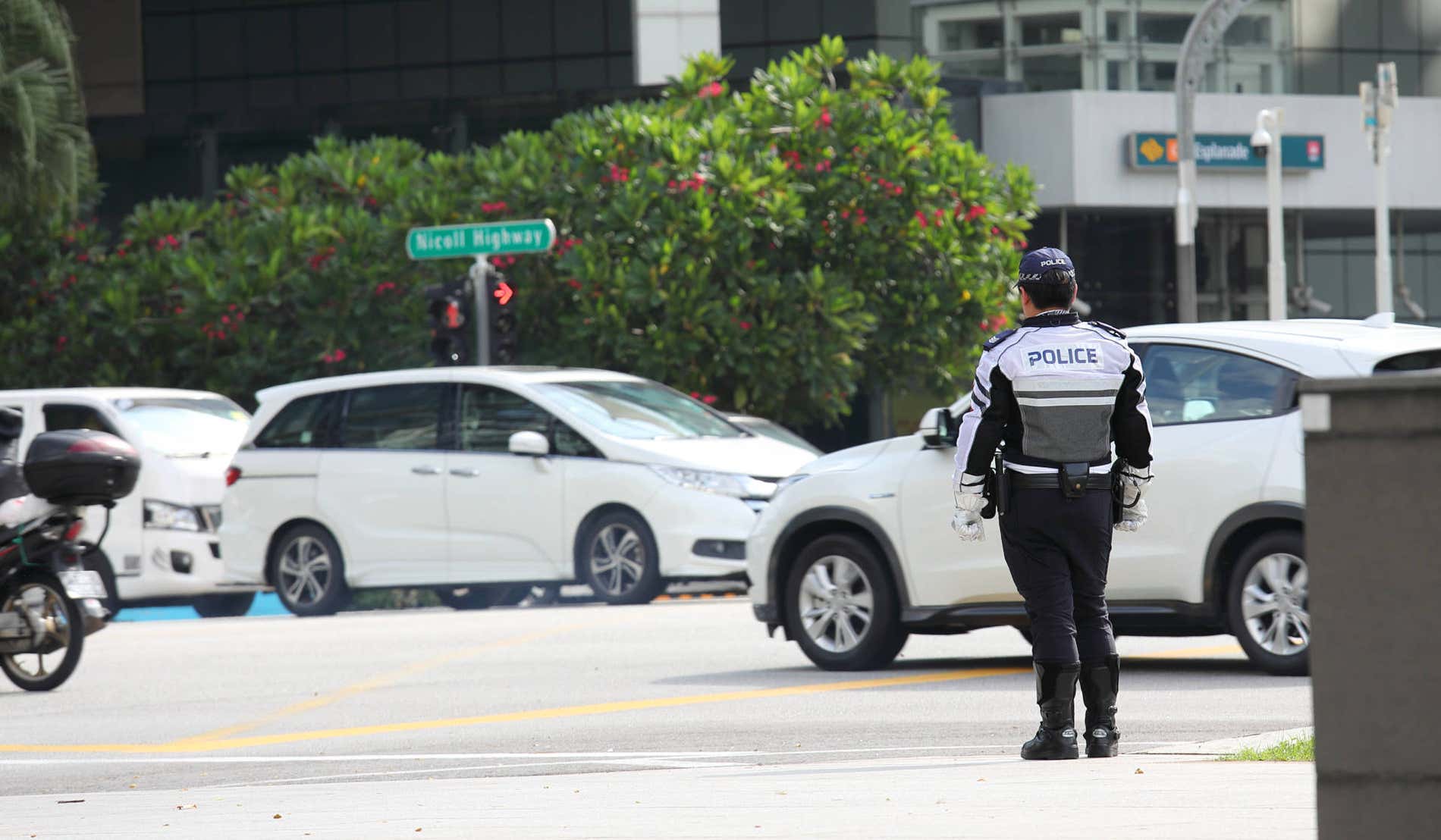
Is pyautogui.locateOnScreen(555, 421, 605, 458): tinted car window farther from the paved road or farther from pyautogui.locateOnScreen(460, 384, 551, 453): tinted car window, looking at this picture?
the paved road

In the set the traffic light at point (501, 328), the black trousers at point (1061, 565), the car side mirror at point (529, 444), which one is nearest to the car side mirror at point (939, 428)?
the black trousers at point (1061, 565)

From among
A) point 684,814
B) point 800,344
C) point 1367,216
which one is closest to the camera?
point 684,814

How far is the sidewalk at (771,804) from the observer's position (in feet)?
19.0

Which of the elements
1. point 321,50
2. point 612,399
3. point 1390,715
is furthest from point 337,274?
point 1390,715

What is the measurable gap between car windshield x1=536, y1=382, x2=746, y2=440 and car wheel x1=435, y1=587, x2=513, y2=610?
2.31 metres

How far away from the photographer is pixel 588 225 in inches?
955

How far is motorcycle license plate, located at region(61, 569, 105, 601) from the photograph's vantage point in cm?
1214

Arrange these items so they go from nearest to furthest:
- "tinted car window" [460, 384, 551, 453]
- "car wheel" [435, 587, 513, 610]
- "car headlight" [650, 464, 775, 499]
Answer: "car headlight" [650, 464, 775, 499] < "tinted car window" [460, 384, 551, 453] < "car wheel" [435, 587, 513, 610]

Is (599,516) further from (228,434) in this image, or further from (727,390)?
(727,390)

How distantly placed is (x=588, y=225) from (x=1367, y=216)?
19375 millimetres

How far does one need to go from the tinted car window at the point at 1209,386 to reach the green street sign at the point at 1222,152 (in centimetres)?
2545

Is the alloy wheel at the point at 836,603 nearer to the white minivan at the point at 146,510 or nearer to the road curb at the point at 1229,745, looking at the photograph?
the road curb at the point at 1229,745

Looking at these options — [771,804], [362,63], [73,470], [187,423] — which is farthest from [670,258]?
[362,63]

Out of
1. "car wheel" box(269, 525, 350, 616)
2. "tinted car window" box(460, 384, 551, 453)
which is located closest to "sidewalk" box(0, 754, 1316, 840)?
"tinted car window" box(460, 384, 551, 453)
